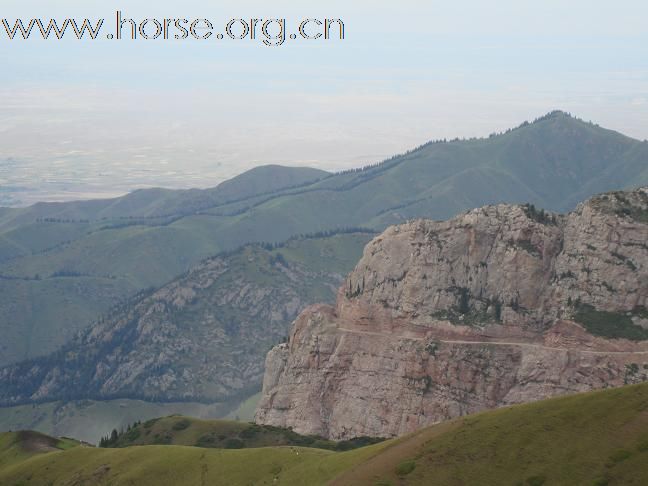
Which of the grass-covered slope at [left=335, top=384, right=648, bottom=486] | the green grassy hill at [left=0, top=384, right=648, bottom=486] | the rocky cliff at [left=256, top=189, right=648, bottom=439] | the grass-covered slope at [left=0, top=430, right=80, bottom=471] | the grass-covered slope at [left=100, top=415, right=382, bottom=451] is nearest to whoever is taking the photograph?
the grass-covered slope at [left=335, top=384, right=648, bottom=486]

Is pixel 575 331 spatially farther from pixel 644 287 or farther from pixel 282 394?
pixel 282 394

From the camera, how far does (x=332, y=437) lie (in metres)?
181

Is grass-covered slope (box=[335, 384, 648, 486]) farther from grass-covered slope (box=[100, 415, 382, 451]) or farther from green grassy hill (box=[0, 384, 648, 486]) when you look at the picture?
grass-covered slope (box=[100, 415, 382, 451])

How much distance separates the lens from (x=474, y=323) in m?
176

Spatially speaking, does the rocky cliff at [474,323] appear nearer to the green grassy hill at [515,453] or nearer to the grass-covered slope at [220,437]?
the grass-covered slope at [220,437]

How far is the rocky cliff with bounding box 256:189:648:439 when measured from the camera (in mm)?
165625

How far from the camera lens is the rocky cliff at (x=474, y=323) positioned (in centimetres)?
16562

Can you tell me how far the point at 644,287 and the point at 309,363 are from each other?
63.6 metres

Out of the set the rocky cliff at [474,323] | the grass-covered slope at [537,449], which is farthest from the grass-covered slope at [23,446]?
the grass-covered slope at [537,449]

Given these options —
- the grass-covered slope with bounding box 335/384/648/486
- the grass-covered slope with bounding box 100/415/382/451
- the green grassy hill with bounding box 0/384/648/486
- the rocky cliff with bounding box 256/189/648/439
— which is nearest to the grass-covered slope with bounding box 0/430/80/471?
the grass-covered slope with bounding box 100/415/382/451

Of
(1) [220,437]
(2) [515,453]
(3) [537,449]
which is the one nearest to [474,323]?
(1) [220,437]

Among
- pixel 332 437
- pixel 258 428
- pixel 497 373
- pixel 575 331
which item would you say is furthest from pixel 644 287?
pixel 258 428

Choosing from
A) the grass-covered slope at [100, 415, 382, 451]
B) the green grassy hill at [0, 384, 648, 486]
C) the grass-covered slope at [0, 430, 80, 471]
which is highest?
the green grassy hill at [0, 384, 648, 486]

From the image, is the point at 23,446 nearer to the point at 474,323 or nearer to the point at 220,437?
the point at 220,437
